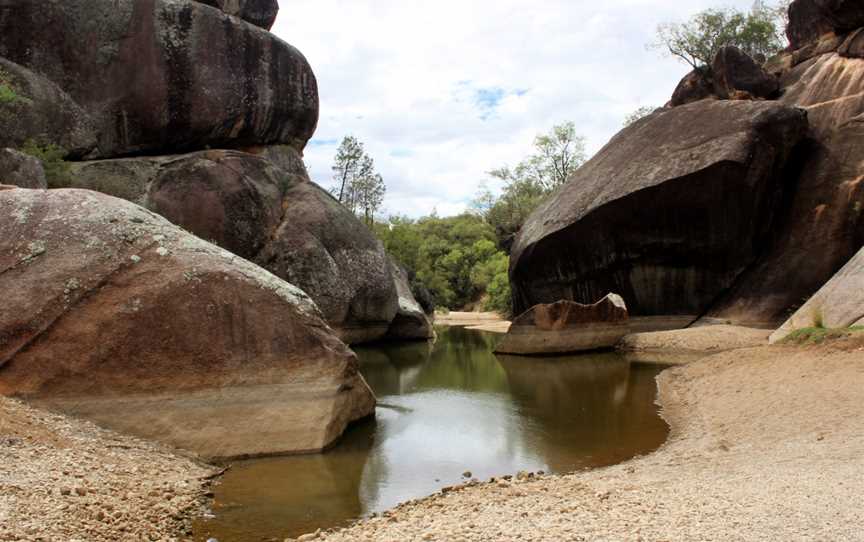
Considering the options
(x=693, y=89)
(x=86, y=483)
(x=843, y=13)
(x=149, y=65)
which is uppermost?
(x=843, y=13)

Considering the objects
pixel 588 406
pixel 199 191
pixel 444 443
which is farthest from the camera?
pixel 199 191

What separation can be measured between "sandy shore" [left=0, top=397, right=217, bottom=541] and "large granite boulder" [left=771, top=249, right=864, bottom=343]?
15.4 meters

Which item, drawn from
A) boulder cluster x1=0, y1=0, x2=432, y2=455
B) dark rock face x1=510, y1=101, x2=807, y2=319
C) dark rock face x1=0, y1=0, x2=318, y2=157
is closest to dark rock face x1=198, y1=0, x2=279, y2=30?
boulder cluster x1=0, y1=0, x2=432, y2=455

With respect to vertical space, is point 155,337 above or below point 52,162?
below

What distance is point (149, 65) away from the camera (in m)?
25.7

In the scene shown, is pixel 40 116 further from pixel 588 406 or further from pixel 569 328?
pixel 588 406

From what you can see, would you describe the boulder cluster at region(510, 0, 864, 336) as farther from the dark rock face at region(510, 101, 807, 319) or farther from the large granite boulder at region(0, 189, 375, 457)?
the large granite boulder at region(0, 189, 375, 457)

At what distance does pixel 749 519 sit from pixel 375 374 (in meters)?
16.0

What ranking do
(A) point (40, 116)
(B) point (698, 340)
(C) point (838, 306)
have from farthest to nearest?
1. (A) point (40, 116)
2. (B) point (698, 340)
3. (C) point (838, 306)

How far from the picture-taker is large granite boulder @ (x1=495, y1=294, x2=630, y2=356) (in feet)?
79.2

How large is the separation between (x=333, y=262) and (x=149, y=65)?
33.1 feet

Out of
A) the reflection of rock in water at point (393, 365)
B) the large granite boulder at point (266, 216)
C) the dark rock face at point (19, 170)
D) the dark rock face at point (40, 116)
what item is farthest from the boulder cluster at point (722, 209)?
the dark rock face at point (19, 170)

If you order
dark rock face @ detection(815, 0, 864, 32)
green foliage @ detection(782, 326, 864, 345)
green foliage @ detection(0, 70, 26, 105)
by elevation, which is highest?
dark rock face @ detection(815, 0, 864, 32)

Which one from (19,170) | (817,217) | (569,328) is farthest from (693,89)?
(19,170)
